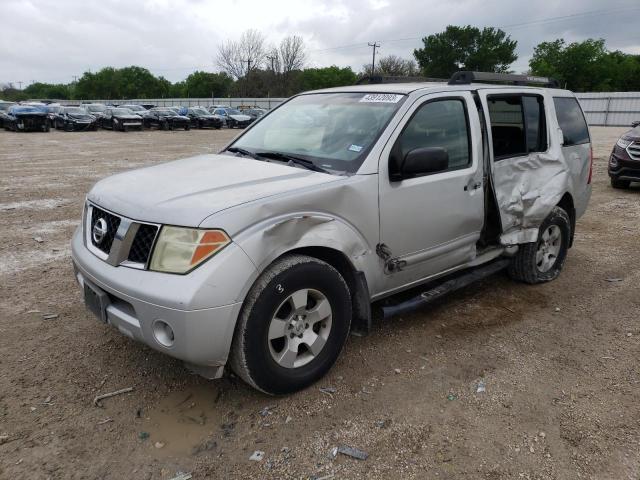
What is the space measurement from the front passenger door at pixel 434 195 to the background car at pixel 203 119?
33.2 metres

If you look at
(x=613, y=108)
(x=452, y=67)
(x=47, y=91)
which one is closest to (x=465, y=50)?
(x=452, y=67)

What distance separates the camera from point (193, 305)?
2.43 metres

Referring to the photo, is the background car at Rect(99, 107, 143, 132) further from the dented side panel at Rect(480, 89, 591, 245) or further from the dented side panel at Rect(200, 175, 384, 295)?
the dented side panel at Rect(200, 175, 384, 295)

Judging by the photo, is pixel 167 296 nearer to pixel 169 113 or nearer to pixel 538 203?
pixel 538 203

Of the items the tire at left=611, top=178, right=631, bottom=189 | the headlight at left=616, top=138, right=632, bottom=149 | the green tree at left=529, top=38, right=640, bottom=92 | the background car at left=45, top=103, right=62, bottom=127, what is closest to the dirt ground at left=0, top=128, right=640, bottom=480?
the headlight at left=616, top=138, right=632, bottom=149

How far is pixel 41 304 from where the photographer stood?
425cm

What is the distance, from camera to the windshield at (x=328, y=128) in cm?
334

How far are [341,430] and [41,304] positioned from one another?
9.72 ft

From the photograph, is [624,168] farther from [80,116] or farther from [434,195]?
[80,116]

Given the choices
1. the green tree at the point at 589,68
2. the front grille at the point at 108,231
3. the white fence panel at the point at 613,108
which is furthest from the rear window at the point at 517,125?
the green tree at the point at 589,68

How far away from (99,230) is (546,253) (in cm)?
404

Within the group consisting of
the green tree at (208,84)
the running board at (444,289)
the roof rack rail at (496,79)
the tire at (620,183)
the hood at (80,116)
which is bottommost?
the running board at (444,289)

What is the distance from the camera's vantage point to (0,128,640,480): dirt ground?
2479 millimetres

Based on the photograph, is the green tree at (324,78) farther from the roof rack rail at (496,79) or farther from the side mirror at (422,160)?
the side mirror at (422,160)
